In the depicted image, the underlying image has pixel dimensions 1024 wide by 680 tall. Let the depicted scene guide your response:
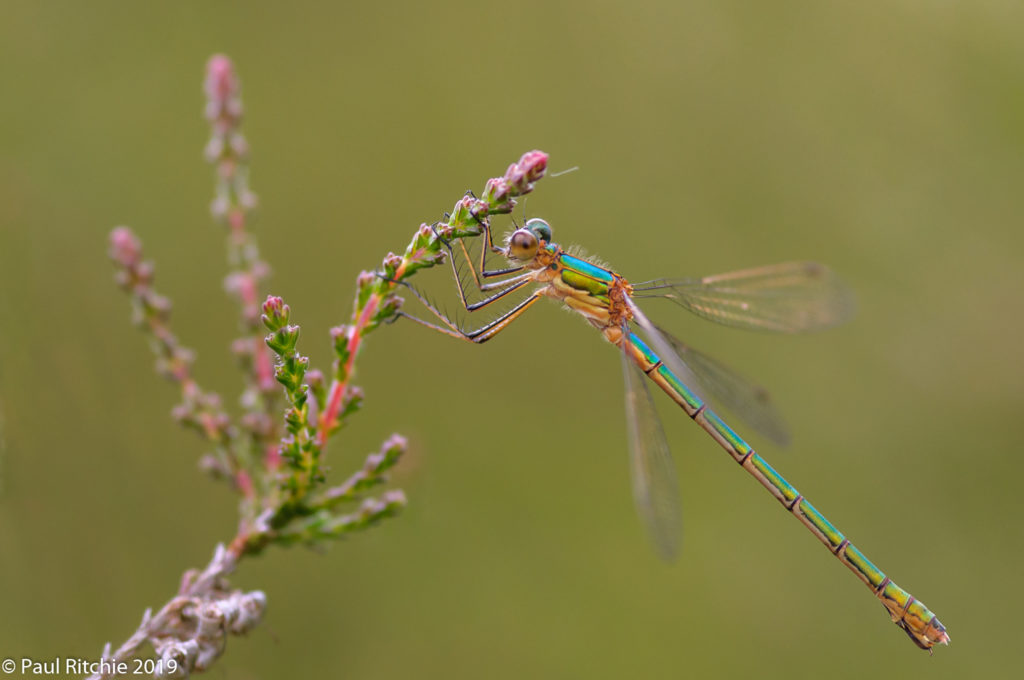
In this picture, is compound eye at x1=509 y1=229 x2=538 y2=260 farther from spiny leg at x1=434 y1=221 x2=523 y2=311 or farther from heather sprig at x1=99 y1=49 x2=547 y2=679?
heather sprig at x1=99 y1=49 x2=547 y2=679

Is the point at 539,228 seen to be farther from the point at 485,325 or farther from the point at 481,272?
the point at 485,325

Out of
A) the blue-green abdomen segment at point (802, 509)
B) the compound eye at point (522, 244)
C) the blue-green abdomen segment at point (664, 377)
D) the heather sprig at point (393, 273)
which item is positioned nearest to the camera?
the heather sprig at point (393, 273)

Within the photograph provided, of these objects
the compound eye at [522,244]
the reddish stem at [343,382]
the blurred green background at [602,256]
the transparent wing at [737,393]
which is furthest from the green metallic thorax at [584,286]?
the reddish stem at [343,382]

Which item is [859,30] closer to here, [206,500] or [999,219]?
[999,219]

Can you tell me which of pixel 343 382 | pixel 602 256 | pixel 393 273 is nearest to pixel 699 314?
pixel 602 256

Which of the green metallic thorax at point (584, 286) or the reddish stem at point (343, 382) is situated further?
the green metallic thorax at point (584, 286)

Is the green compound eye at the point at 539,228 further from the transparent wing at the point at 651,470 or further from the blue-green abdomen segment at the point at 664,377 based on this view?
the blue-green abdomen segment at the point at 664,377
